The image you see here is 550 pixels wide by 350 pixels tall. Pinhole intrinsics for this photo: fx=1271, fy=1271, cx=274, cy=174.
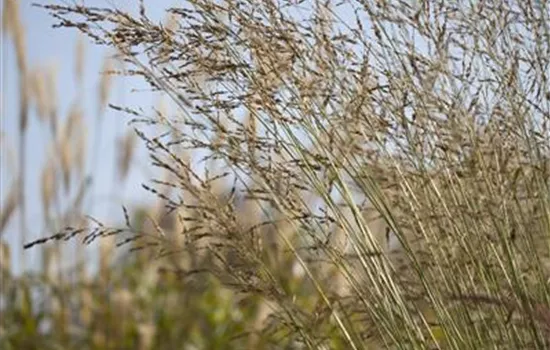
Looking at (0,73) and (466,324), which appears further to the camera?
(0,73)

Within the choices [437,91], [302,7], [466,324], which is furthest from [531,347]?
[302,7]

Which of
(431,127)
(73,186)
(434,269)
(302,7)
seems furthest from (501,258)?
(73,186)

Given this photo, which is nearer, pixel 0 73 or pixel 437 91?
pixel 437 91

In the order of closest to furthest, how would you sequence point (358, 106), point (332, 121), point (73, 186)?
1. point (358, 106)
2. point (332, 121)
3. point (73, 186)

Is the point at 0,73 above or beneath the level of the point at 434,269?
above

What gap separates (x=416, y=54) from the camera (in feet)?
6.00

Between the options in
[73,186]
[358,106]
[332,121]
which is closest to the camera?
[358,106]

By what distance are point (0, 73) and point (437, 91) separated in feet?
8.80

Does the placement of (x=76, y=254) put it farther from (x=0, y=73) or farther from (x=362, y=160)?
(x=362, y=160)

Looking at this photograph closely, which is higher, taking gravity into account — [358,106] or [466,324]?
[358,106]

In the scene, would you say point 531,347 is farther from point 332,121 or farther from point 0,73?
point 0,73

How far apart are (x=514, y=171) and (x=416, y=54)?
22 centimetres

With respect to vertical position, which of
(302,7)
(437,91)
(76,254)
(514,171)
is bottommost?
(76,254)

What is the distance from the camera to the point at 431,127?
5.96 feet
